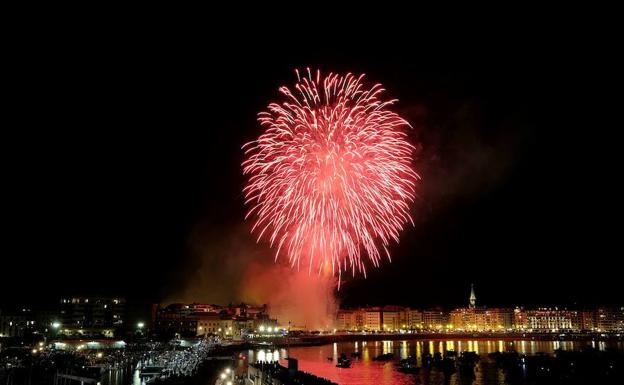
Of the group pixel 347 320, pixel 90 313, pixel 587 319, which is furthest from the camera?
pixel 347 320

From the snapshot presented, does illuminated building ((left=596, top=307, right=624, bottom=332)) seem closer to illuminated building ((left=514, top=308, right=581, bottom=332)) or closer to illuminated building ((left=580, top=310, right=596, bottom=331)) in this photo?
illuminated building ((left=580, top=310, right=596, bottom=331))

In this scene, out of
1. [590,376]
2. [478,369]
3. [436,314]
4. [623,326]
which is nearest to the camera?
[590,376]

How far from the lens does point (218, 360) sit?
47.5m

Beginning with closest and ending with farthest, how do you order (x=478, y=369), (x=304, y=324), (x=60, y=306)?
(x=478, y=369), (x=60, y=306), (x=304, y=324)

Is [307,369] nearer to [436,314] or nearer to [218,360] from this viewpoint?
[218,360]

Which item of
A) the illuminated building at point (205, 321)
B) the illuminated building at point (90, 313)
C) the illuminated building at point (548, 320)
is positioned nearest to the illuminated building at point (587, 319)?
the illuminated building at point (548, 320)

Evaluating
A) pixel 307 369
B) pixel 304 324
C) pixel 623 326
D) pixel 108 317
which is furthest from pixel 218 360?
pixel 623 326

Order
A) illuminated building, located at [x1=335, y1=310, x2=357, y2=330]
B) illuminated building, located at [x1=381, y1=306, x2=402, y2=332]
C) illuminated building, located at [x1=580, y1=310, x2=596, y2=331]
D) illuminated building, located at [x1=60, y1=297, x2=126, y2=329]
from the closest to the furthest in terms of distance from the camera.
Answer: illuminated building, located at [x1=60, y1=297, x2=126, y2=329]
illuminated building, located at [x1=580, y1=310, x2=596, y2=331]
illuminated building, located at [x1=335, y1=310, x2=357, y2=330]
illuminated building, located at [x1=381, y1=306, x2=402, y2=332]

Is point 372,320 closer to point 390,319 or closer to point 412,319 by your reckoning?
point 390,319

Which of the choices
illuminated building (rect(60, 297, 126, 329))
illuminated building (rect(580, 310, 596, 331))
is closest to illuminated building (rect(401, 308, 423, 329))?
illuminated building (rect(580, 310, 596, 331))

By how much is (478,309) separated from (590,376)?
10012 centimetres

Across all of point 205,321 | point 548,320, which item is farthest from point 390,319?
point 205,321

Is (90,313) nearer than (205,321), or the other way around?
(90,313)

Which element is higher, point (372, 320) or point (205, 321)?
point (205, 321)
